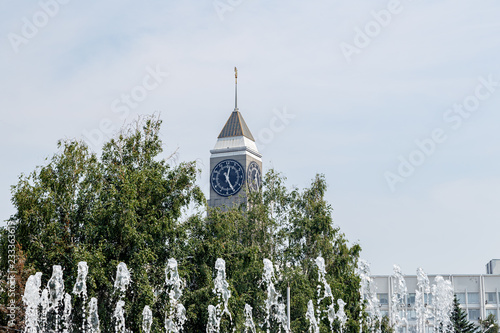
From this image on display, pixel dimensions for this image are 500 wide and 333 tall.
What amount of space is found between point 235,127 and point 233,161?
695cm

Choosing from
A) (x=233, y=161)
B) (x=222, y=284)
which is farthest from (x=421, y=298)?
(x=222, y=284)

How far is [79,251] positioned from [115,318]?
266 cm

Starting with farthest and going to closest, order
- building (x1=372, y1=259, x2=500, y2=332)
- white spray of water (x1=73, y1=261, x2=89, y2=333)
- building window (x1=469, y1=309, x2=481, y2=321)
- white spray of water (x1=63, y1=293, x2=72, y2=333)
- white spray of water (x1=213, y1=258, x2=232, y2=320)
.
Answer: building window (x1=469, y1=309, x2=481, y2=321)
building (x1=372, y1=259, x2=500, y2=332)
white spray of water (x1=213, y1=258, x2=232, y2=320)
white spray of water (x1=63, y1=293, x2=72, y2=333)
white spray of water (x1=73, y1=261, x2=89, y2=333)

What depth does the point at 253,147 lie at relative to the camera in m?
105

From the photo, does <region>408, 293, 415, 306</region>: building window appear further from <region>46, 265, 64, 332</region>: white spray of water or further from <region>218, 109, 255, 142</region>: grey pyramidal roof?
<region>46, 265, 64, 332</region>: white spray of water

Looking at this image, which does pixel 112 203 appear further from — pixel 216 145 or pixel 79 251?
pixel 216 145

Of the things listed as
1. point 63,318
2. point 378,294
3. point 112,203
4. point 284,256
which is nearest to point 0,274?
point 63,318

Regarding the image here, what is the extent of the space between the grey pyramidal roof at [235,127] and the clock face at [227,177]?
5.53m

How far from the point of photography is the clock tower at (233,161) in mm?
98250

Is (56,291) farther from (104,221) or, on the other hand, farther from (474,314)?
(474,314)

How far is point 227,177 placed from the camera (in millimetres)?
100062

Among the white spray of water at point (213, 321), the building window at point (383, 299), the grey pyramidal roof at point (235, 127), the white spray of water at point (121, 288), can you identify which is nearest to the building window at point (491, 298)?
the building window at point (383, 299)

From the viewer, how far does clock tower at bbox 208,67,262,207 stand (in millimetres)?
98250

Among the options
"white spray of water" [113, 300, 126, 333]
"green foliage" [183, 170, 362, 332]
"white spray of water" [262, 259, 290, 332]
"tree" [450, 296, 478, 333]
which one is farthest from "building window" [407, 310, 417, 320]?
"white spray of water" [113, 300, 126, 333]
